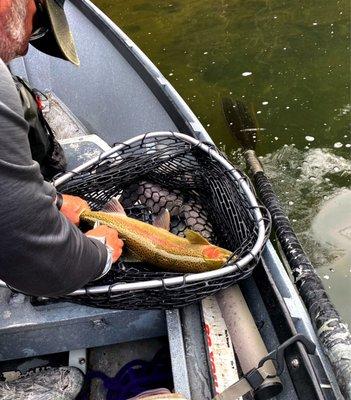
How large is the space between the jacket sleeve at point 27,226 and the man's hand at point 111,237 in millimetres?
536

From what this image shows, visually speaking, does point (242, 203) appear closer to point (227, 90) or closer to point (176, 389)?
point (176, 389)

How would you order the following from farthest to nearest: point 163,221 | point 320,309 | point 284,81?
1. point 284,81
2. point 163,221
3. point 320,309

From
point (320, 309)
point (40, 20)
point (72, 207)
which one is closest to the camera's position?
point (320, 309)

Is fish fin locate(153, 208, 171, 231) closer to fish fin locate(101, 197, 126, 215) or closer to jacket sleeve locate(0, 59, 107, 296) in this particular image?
fish fin locate(101, 197, 126, 215)

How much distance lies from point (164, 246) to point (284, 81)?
3.72m

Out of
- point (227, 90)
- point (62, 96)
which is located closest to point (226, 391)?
point (62, 96)

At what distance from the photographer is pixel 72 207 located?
2484 mm

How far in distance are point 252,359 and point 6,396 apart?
1.15m

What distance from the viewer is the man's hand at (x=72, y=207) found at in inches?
96.8

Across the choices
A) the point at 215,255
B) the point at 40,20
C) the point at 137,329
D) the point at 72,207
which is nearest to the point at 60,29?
the point at 40,20

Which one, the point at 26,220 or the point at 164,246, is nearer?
the point at 26,220

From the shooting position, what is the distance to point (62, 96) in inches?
189

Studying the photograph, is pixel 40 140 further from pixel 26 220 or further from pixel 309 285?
pixel 309 285

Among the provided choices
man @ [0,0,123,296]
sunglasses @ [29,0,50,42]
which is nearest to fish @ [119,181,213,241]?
man @ [0,0,123,296]
